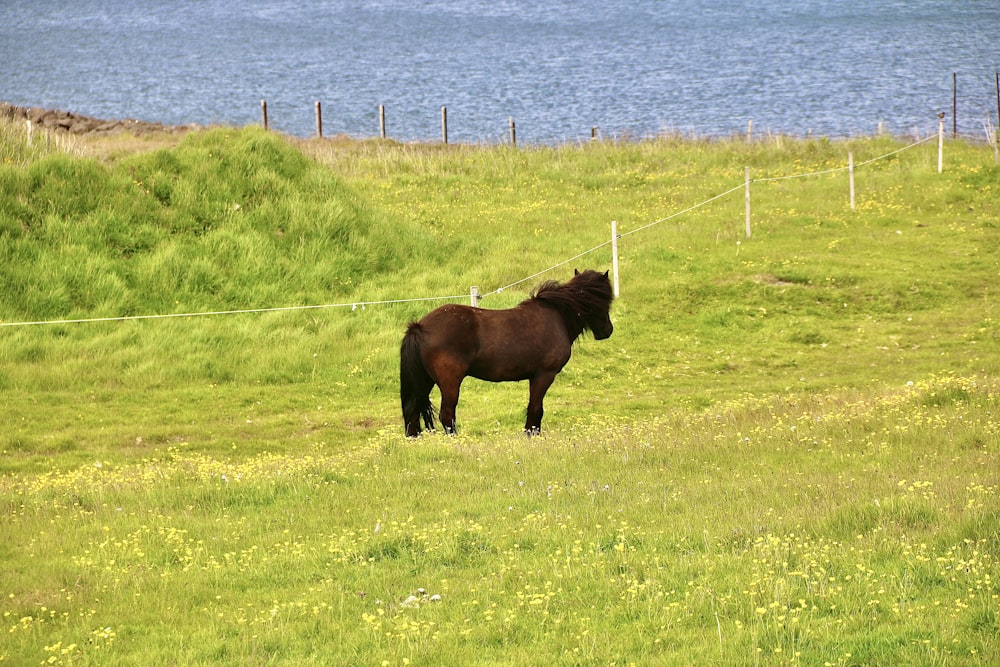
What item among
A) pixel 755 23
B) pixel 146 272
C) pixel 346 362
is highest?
pixel 755 23

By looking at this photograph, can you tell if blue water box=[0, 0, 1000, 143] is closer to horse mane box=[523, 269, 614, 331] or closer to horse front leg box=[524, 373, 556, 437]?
horse mane box=[523, 269, 614, 331]

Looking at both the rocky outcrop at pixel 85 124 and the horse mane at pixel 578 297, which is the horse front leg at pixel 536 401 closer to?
the horse mane at pixel 578 297

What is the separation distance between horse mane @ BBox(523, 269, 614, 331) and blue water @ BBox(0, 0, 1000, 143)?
39715mm

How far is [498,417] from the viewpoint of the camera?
1692 cm

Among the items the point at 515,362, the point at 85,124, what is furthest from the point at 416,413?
the point at 85,124

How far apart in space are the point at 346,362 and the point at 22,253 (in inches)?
285

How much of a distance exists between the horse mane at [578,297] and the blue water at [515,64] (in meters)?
39.7

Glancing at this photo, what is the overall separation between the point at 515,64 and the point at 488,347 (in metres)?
112

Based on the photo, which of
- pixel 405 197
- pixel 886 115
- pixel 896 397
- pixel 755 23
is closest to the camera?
pixel 896 397

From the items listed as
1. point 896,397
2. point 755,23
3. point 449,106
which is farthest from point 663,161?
point 755,23

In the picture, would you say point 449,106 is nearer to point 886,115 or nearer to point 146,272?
point 886,115

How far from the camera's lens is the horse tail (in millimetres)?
13562

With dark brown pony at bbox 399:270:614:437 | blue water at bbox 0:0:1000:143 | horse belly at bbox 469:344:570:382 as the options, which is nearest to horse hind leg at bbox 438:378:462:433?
dark brown pony at bbox 399:270:614:437

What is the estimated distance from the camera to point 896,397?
13.9m
